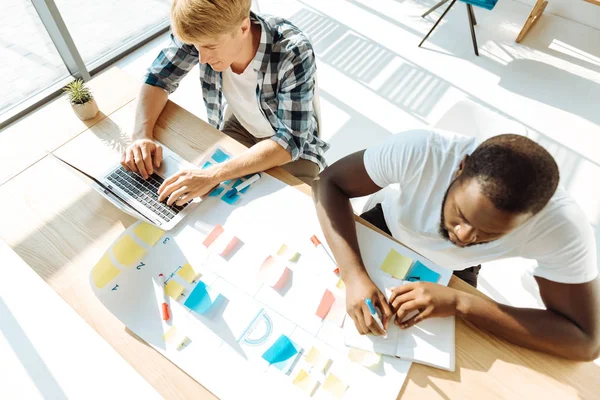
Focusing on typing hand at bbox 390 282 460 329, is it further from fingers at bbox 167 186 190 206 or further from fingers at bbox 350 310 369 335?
fingers at bbox 167 186 190 206

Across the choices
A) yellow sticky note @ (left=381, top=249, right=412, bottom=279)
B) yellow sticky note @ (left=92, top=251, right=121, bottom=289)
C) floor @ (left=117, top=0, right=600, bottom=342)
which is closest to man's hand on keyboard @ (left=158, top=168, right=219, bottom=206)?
yellow sticky note @ (left=92, top=251, right=121, bottom=289)

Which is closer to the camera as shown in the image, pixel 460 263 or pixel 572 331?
pixel 572 331

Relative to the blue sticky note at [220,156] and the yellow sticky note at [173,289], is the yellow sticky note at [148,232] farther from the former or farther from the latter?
the blue sticky note at [220,156]

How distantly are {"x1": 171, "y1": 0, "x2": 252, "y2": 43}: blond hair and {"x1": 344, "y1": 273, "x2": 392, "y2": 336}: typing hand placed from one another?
787 mm

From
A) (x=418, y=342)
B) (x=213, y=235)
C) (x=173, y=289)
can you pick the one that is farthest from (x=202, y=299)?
(x=418, y=342)

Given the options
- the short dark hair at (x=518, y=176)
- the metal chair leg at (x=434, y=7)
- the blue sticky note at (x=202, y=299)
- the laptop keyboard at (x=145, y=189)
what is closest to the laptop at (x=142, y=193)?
the laptop keyboard at (x=145, y=189)

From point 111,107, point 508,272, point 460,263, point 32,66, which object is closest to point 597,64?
point 508,272

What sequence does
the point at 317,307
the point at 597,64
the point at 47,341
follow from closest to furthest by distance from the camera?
the point at 317,307 → the point at 47,341 → the point at 597,64

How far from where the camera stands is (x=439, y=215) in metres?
1.13

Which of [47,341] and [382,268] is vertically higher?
[382,268]

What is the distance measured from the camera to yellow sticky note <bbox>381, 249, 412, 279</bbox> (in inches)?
42.1

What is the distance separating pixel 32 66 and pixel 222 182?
7.36ft

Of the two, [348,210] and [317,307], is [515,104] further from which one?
[317,307]

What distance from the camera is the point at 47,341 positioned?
146cm
